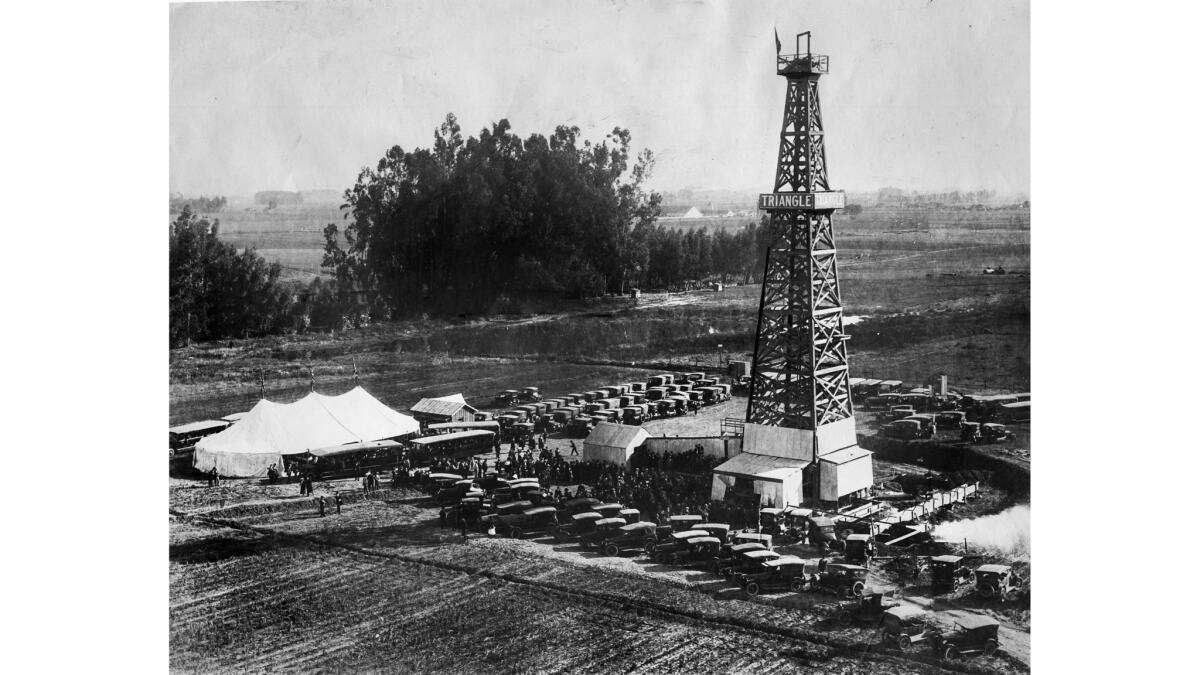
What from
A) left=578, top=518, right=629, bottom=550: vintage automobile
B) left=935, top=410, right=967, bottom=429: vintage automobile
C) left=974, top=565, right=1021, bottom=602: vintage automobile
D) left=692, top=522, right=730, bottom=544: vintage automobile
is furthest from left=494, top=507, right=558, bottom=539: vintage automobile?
left=974, top=565, right=1021, bottom=602: vintage automobile

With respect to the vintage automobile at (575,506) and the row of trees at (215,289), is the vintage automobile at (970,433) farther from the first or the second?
the row of trees at (215,289)

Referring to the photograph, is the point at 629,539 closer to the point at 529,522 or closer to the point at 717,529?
the point at 717,529

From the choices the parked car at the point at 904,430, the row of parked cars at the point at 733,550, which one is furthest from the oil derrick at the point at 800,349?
the row of parked cars at the point at 733,550

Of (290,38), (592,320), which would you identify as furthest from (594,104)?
(290,38)

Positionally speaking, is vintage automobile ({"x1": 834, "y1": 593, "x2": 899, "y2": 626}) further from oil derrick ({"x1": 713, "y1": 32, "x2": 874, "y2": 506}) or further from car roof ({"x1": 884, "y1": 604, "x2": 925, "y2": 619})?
oil derrick ({"x1": 713, "y1": 32, "x2": 874, "y2": 506})

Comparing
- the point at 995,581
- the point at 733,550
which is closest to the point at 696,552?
the point at 733,550

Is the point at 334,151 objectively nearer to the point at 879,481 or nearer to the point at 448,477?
the point at 448,477
